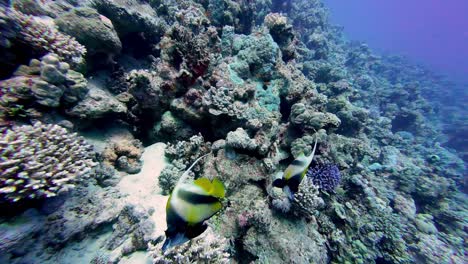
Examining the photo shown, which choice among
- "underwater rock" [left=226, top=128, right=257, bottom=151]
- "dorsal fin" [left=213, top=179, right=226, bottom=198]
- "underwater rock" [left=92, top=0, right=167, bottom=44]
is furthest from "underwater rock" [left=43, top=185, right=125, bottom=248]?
"underwater rock" [left=92, top=0, right=167, bottom=44]

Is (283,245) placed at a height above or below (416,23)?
below

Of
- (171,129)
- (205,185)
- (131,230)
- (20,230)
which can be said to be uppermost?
(205,185)

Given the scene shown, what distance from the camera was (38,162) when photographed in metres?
2.74

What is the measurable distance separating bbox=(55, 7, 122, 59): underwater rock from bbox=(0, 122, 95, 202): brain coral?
7.19ft

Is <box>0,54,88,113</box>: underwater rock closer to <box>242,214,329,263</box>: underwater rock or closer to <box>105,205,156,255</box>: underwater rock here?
<box>105,205,156,255</box>: underwater rock

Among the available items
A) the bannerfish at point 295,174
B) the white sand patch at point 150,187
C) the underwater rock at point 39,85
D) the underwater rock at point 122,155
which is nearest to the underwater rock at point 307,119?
the bannerfish at point 295,174

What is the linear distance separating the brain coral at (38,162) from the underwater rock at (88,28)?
219 centimetres

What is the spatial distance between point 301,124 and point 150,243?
3935 millimetres

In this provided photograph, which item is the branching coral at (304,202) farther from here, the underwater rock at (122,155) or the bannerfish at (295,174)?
the underwater rock at (122,155)

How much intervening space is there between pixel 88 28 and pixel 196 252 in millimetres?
4640

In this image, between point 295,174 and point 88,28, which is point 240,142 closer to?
point 295,174

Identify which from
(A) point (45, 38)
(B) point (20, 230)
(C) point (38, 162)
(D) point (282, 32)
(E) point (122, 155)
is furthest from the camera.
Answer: (D) point (282, 32)

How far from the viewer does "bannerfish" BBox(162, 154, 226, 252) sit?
1.77 meters

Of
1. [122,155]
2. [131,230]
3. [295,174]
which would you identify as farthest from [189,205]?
[122,155]
